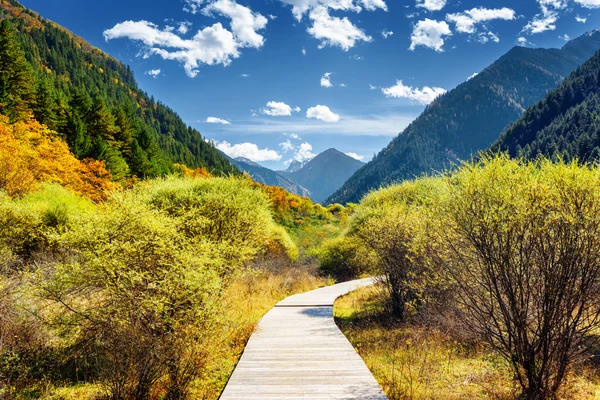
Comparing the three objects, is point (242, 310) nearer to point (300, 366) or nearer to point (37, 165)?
point (300, 366)

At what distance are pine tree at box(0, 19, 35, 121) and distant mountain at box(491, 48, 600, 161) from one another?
92.1 m

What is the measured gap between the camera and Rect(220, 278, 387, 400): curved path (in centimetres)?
554

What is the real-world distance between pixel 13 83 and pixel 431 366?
44.5 m

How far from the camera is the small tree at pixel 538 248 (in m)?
5.30

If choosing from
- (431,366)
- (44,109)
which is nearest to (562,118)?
(431,366)

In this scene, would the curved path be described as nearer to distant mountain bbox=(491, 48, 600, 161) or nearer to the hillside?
the hillside

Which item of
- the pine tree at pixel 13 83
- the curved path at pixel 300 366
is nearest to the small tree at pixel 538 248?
the curved path at pixel 300 366

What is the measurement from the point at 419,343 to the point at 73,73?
129190 millimetres

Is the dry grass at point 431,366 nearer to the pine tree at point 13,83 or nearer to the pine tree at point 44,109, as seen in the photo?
the pine tree at point 13,83

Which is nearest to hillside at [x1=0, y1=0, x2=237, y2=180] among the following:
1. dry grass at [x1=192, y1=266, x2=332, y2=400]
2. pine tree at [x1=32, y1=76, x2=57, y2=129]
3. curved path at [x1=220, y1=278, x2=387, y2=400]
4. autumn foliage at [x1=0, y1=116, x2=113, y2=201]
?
pine tree at [x1=32, y1=76, x2=57, y2=129]

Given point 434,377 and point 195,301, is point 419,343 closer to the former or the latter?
point 434,377

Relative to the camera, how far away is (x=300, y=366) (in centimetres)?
676

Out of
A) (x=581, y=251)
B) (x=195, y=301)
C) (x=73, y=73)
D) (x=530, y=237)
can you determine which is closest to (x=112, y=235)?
(x=195, y=301)

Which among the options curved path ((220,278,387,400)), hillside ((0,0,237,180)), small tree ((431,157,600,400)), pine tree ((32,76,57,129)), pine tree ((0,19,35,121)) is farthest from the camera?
hillside ((0,0,237,180))
